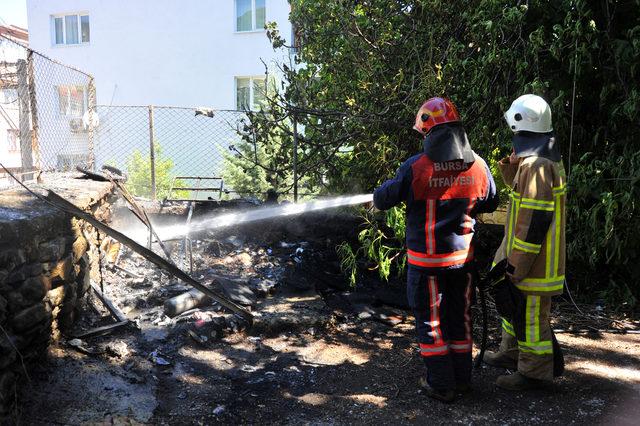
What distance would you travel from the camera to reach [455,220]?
121 inches

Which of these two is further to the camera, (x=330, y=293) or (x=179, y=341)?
(x=330, y=293)

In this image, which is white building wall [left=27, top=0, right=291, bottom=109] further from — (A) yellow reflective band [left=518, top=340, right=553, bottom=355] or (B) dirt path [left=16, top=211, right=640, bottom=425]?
(A) yellow reflective band [left=518, top=340, right=553, bottom=355]

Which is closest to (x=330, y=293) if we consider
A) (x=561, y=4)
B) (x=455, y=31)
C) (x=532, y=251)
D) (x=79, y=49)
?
(x=532, y=251)

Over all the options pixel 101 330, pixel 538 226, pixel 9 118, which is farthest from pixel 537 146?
pixel 9 118

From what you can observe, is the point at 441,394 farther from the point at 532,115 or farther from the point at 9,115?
the point at 9,115

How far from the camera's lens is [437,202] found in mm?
3039

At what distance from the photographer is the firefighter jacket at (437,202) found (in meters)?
3.01

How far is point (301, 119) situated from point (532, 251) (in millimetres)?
3923

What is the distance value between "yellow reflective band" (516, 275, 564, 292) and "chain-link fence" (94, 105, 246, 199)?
1040cm

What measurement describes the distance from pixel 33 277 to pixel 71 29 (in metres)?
16.7

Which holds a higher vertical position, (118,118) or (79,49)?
(79,49)

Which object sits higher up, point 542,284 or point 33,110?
point 33,110

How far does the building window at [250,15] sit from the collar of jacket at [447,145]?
491 inches

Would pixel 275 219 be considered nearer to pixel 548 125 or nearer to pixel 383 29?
pixel 383 29
